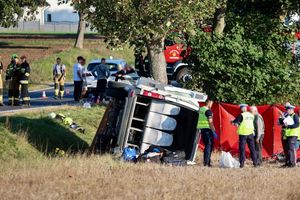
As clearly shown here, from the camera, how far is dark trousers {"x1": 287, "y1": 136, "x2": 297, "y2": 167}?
2050 cm

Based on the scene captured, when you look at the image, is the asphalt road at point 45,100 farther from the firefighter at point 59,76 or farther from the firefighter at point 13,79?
the firefighter at point 13,79

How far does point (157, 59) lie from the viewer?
84.0 feet

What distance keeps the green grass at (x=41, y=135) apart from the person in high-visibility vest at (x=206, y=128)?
3222mm

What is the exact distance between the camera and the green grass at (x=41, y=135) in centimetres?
2183

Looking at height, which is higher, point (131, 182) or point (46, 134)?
point (131, 182)

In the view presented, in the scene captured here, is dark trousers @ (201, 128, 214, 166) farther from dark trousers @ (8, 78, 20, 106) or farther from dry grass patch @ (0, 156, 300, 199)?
dark trousers @ (8, 78, 20, 106)

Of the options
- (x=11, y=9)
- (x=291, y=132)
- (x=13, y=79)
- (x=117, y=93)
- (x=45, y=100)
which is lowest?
(x=45, y=100)

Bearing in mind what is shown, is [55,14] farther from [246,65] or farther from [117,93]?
[117,93]

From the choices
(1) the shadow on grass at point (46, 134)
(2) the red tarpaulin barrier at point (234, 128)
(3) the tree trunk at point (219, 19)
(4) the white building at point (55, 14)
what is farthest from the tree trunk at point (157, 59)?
(4) the white building at point (55, 14)

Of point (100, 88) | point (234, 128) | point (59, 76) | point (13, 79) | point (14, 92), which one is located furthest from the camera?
point (59, 76)

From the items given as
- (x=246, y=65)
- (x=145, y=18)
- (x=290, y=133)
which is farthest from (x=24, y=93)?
(x=290, y=133)

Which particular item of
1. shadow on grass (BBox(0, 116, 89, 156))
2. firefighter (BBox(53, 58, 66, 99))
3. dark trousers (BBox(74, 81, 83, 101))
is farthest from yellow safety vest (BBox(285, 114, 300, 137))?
firefighter (BBox(53, 58, 66, 99))

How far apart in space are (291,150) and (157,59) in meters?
6.39

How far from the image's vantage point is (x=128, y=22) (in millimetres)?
24109
